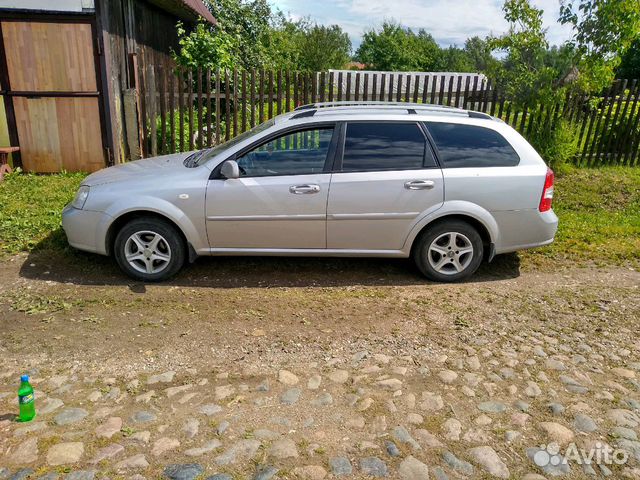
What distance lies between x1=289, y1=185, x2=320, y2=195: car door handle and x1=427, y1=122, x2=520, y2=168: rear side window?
127 cm

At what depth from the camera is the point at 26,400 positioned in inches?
118

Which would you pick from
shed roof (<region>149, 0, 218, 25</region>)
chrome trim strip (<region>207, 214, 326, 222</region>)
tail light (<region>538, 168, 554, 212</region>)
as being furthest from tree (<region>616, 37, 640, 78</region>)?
chrome trim strip (<region>207, 214, 326, 222</region>)

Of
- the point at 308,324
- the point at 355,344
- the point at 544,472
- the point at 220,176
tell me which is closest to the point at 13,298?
the point at 220,176

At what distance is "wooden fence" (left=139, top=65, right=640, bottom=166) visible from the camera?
9.40 m

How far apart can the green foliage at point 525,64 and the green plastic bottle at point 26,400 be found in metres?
9.28

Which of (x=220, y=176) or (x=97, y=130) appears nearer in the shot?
(x=220, y=176)

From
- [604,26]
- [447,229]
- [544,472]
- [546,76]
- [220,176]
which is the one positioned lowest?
[544,472]

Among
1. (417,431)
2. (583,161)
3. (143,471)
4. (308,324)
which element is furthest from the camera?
(583,161)

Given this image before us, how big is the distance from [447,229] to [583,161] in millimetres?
6669

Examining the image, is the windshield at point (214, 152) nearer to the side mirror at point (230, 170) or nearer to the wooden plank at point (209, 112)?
the side mirror at point (230, 170)

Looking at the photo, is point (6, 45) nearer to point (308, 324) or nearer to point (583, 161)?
point (308, 324)

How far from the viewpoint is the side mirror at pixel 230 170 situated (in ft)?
16.2

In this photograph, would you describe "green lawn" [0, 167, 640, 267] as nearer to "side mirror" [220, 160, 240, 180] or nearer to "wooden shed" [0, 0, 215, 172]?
"wooden shed" [0, 0, 215, 172]

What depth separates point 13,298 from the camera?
4.72 m
